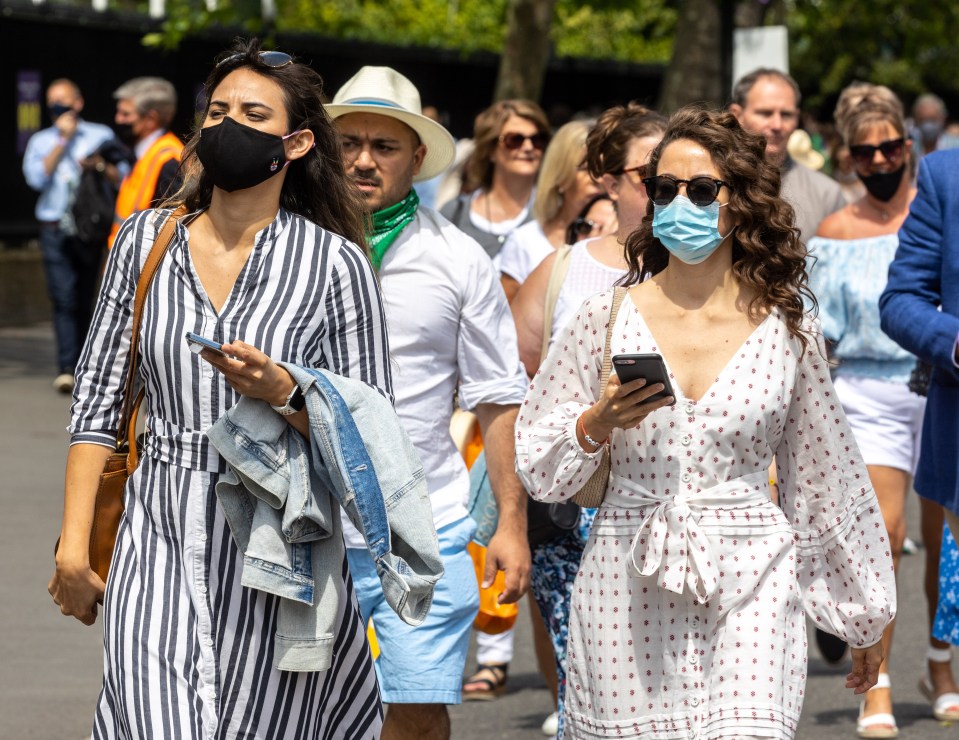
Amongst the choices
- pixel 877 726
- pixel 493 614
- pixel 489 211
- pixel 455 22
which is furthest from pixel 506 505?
pixel 455 22

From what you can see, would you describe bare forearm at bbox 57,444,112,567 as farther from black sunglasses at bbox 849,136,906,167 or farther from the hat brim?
black sunglasses at bbox 849,136,906,167

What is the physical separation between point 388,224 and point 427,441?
595 millimetres

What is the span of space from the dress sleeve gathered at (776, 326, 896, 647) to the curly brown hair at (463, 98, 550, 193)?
4.76 meters

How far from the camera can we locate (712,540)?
12.8 ft

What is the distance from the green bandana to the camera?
4777 mm

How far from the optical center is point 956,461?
4.88 meters

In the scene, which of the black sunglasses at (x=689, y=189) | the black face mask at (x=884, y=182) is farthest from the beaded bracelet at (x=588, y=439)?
the black face mask at (x=884, y=182)

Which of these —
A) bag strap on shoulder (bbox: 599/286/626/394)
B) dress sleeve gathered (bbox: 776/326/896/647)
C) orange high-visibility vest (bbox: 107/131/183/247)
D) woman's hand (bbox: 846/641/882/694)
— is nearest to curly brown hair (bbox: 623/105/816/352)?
dress sleeve gathered (bbox: 776/326/896/647)

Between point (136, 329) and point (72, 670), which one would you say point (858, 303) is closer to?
point (72, 670)

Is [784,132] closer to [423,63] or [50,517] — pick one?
[50,517]

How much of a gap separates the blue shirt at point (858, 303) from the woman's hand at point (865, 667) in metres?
2.63

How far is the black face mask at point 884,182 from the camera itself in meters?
6.76

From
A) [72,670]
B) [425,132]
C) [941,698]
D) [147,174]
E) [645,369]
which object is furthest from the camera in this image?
[147,174]

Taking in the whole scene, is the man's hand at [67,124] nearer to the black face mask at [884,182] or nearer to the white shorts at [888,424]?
the black face mask at [884,182]
